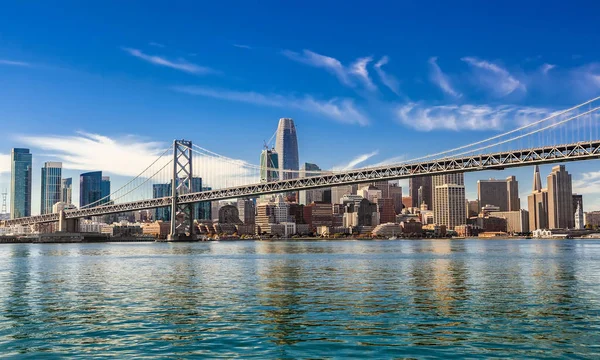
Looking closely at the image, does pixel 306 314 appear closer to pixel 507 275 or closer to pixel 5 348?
pixel 5 348

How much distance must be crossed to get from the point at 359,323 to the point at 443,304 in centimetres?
455

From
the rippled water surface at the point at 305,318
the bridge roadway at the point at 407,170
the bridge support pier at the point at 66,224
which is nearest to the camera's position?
the rippled water surface at the point at 305,318

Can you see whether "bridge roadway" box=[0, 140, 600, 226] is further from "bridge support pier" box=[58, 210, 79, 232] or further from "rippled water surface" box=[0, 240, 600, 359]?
"rippled water surface" box=[0, 240, 600, 359]

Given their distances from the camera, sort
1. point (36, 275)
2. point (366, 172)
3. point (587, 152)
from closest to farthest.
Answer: point (36, 275), point (587, 152), point (366, 172)

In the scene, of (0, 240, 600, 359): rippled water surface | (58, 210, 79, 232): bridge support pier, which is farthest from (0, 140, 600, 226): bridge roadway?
(0, 240, 600, 359): rippled water surface

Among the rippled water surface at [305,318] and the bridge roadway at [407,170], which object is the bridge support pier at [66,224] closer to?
the bridge roadway at [407,170]

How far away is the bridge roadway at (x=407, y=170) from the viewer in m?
67.3

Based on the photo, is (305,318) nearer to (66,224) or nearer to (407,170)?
(407,170)

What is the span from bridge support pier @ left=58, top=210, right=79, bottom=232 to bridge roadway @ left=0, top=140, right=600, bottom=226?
21.2 metres

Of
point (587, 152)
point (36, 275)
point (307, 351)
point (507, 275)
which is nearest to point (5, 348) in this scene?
point (307, 351)

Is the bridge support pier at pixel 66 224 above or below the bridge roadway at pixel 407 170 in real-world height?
below

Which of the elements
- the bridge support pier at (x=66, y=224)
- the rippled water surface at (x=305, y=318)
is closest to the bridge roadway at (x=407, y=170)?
the bridge support pier at (x=66, y=224)

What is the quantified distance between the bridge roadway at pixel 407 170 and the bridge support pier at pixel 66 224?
69.5 feet

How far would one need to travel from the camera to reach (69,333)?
15.3m
